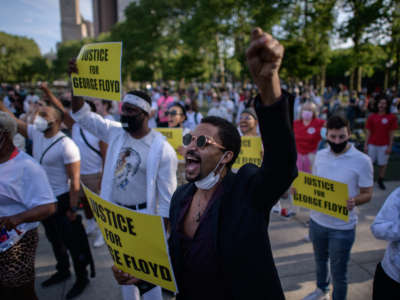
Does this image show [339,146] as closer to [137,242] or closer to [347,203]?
[347,203]

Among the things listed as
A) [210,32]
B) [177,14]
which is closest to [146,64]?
[177,14]

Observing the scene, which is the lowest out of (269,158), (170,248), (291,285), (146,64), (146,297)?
(291,285)

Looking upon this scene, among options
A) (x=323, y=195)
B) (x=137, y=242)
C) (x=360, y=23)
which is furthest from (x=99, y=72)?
(x=360, y=23)

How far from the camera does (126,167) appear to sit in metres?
2.92

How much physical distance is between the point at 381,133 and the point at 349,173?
191 inches

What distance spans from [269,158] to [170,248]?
2.91ft

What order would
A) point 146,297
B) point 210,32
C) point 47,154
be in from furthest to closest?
1. point 210,32
2. point 47,154
3. point 146,297

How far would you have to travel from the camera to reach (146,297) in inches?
103

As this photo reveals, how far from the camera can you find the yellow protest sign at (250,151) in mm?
4300

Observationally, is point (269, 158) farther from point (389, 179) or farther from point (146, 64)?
point (146, 64)

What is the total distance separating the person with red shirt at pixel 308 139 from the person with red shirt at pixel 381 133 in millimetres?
2093

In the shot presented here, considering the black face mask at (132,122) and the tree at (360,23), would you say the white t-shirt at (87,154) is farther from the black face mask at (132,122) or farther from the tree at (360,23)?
the tree at (360,23)

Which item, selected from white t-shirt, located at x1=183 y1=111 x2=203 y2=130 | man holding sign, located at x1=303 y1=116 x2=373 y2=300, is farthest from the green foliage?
man holding sign, located at x1=303 y1=116 x2=373 y2=300

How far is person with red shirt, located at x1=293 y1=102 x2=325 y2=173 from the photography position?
219 inches
